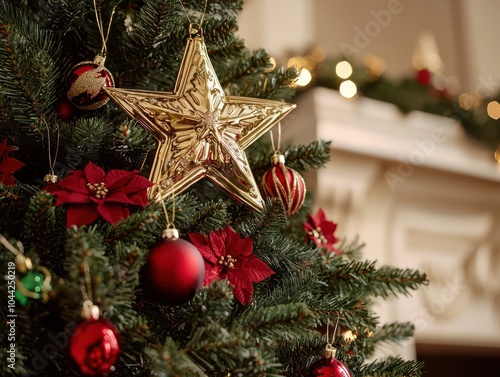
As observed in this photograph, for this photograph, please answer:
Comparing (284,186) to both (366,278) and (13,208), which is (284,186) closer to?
(366,278)

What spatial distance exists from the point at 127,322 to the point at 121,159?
0.66 ft

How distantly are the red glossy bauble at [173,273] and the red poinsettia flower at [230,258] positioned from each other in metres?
0.06

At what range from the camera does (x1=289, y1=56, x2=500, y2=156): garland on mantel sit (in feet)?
3.37

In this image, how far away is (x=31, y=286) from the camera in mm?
355

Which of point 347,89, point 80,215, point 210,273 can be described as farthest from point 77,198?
point 347,89

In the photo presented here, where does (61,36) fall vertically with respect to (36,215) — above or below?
above

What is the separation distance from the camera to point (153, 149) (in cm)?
55

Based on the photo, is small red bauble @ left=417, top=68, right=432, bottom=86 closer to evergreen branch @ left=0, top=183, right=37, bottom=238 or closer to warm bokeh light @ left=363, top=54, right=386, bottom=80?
warm bokeh light @ left=363, top=54, right=386, bottom=80

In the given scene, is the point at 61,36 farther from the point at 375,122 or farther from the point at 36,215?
the point at 375,122

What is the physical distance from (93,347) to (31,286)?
67mm

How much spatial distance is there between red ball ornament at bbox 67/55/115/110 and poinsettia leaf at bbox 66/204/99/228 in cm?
13

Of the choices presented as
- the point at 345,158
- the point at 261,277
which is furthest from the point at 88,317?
the point at 345,158

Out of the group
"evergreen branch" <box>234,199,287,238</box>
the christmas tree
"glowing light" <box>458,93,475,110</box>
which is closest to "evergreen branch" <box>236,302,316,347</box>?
the christmas tree

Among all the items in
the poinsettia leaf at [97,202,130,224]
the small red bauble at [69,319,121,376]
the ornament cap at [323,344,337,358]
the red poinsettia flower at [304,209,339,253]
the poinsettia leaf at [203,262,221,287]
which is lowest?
the ornament cap at [323,344,337,358]
